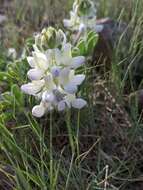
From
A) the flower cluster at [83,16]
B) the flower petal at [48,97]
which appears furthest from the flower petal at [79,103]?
the flower cluster at [83,16]

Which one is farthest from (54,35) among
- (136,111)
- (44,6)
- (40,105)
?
(44,6)

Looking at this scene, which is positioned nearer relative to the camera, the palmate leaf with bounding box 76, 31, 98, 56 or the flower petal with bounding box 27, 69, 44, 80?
the flower petal with bounding box 27, 69, 44, 80

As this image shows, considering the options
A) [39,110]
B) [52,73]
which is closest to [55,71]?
[52,73]

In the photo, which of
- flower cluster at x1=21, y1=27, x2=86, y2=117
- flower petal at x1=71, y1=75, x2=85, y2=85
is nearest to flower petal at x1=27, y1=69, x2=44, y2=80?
flower cluster at x1=21, y1=27, x2=86, y2=117

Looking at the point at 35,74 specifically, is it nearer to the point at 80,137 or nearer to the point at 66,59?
the point at 66,59

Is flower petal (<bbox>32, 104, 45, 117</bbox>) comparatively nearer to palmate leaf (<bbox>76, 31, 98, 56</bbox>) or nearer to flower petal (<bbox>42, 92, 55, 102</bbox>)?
flower petal (<bbox>42, 92, 55, 102</bbox>)

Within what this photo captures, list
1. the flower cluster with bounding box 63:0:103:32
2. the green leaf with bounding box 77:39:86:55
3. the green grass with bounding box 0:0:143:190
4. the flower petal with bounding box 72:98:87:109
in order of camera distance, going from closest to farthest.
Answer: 1. the green grass with bounding box 0:0:143:190
2. the flower petal with bounding box 72:98:87:109
3. the green leaf with bounding box 77:39:86:55
4. the flower cluster with bounding box 63:0:103:32
